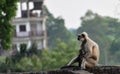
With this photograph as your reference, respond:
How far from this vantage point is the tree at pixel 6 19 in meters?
29.8

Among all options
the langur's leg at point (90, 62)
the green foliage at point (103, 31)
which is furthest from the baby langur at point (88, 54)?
the green foliage at point (103, 31)

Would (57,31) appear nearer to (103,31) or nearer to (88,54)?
(103,31)

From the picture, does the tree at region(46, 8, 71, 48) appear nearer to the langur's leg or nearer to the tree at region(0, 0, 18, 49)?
the tree at region(0, 0, 18, 49)

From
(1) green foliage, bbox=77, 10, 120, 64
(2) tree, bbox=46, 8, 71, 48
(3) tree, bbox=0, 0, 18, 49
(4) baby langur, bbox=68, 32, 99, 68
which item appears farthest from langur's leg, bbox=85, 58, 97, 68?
(2) tree, bbox=46, 8, 71, 48

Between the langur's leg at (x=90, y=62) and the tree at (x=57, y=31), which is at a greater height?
the tree at (x=57, y=31)

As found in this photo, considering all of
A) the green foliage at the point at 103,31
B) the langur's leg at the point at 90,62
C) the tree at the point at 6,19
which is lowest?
the langur's leg at the point at 90,62

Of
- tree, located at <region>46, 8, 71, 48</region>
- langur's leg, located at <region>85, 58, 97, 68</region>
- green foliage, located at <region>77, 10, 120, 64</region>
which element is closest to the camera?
langur's leg, located at <region>85, 58, 97, 68</region>

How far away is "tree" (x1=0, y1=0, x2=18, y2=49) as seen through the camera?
2983 cm

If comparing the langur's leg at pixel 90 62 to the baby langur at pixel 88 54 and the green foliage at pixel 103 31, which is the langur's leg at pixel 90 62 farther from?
the green foliage at pixel 103 31

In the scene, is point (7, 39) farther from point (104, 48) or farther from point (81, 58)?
point (104, 48)

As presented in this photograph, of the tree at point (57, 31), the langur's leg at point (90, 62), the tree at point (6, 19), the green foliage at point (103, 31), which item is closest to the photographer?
the langur's leg at point (90, 62)

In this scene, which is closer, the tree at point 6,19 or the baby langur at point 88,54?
the baby langur at point 88,54

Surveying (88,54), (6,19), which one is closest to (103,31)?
(6,19)

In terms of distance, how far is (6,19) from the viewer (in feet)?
99.3
